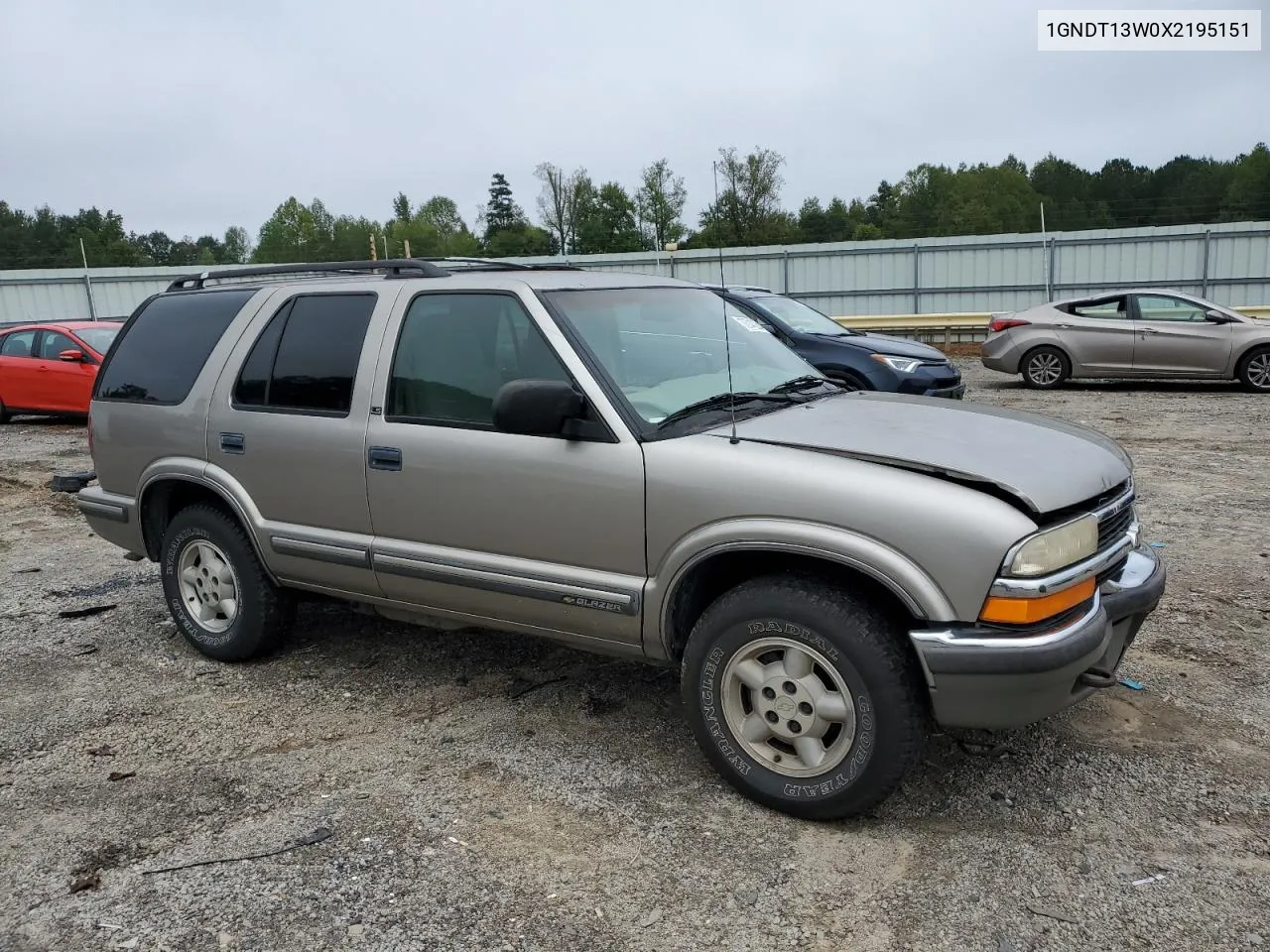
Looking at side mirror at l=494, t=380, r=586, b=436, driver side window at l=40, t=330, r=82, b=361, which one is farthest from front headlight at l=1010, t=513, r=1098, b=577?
driver side window at l=40, t=330, r=82, b=361

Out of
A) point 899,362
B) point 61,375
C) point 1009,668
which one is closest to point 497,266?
point 1009,668

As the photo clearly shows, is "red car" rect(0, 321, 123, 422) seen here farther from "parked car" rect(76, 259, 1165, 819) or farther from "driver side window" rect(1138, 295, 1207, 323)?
"driver side window" rect(1138, 295, 1207, 323)

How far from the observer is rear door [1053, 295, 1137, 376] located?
46.6 ft

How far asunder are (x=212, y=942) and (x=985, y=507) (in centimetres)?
252

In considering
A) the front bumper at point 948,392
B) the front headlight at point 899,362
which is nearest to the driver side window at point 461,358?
the front headlight at point 899,362

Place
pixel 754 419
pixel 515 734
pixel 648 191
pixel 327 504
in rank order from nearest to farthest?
pixel 754 419, pixel 515 734, pixel 327 504, pixel 648 191

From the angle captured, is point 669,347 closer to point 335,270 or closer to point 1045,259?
point 335,270

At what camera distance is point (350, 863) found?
3.11 meters

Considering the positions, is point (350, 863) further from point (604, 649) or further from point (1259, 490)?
point (1259, 490)

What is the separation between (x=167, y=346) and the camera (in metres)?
4.98

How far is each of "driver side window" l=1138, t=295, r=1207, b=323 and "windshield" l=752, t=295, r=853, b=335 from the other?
217 inches

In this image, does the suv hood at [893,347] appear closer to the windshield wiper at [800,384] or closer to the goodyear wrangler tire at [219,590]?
the windshield wiper at [800,384]

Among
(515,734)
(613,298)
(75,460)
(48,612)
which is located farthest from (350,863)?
(75,460)

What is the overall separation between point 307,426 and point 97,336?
11.3 m
